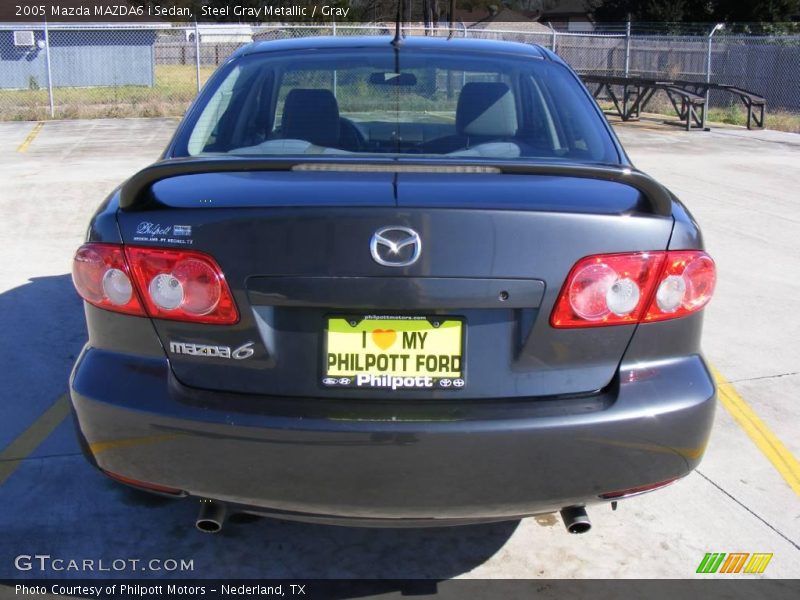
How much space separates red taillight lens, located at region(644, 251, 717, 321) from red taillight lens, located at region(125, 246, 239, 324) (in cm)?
118

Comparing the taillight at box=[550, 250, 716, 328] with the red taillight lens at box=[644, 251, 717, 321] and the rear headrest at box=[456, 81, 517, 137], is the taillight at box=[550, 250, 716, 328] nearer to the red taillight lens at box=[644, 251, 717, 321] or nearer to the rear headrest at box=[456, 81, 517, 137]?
the red taillight lens at box=[644, 251, 717, 321]

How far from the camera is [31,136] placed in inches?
636

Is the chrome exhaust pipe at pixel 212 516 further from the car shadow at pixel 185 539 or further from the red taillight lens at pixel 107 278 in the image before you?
the red taillight lens at pixel 107 278

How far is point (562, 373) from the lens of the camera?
2.47 meters

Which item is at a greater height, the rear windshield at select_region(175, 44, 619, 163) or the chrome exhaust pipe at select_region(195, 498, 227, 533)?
the rear windshield at select_region(175, 44, 619, 163)

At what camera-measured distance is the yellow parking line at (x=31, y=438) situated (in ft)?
12.1

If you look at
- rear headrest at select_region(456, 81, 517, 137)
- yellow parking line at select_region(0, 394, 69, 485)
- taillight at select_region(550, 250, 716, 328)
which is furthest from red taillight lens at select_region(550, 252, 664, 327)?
yellow parking line at select_region(0, 394, 69, 485)

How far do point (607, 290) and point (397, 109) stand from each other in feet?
5.09

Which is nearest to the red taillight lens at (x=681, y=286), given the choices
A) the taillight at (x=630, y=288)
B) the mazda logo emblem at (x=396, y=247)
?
the taillight at (x=630, y=288)

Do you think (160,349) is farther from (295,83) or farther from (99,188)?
(99,188)

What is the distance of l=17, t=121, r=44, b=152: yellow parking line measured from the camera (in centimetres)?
1428

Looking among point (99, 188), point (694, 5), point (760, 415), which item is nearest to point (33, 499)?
point (760, 415)

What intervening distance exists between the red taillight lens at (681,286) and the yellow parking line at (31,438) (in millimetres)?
2587

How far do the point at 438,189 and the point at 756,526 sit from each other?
185cm
